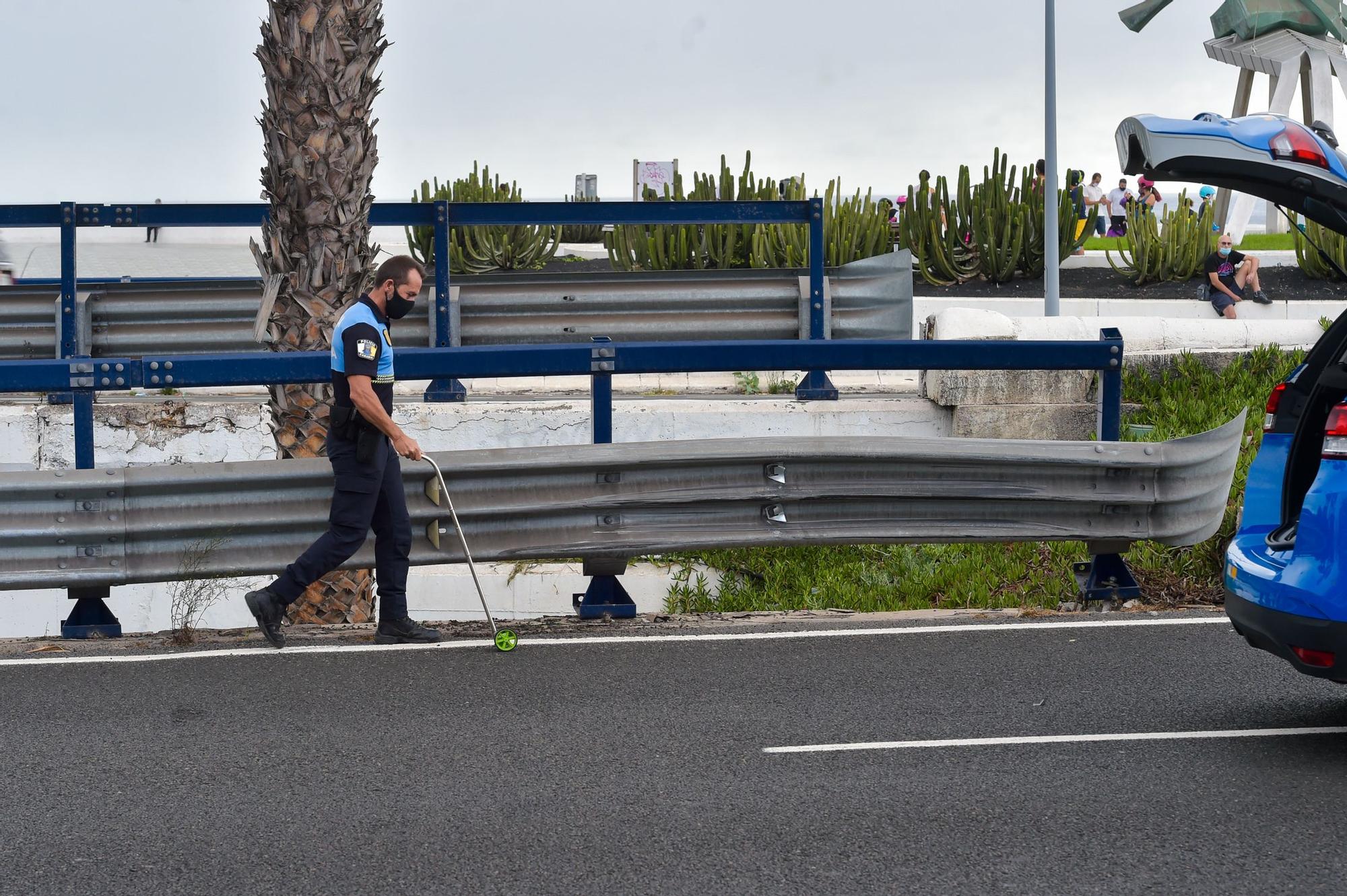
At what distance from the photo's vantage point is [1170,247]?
2134cm

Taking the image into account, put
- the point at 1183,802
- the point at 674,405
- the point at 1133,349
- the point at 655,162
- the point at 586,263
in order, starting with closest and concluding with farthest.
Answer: the point at 1183,802 < the point at 674,405 < the point at 1133,349 < the point at 586,263 < the point at 655,162

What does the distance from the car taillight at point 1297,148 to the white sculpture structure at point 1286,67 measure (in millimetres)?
23190

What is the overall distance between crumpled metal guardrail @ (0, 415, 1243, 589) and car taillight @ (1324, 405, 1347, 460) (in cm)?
286

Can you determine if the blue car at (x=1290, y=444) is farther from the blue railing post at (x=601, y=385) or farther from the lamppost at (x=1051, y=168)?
the lamppost at (x=1051, y=168)

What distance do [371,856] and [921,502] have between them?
4230 mm

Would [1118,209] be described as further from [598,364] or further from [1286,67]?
[598,364]

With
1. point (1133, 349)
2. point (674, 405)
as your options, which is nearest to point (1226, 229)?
point (1133, 349)

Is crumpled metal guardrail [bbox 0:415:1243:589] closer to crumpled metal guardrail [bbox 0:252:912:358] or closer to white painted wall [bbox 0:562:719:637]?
white painted wall [bbox 0:562:719:637]

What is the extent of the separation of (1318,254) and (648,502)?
1576cm

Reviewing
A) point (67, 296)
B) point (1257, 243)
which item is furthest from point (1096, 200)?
point (67, 296)

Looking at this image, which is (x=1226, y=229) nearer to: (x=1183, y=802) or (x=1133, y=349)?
(x=1133, y=349)

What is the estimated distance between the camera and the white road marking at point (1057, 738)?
219 inches

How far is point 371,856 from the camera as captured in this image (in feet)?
14.7

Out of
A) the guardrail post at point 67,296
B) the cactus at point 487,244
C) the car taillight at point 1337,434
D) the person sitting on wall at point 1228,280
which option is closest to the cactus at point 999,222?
the person sitting on wall at point 1228,280
